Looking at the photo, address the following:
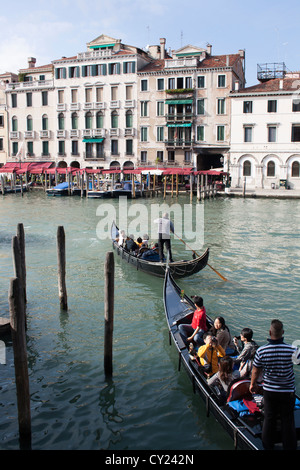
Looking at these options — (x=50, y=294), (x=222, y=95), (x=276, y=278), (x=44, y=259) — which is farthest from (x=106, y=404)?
(x=222, y=95)

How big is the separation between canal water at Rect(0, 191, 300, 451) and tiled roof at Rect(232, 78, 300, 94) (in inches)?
690

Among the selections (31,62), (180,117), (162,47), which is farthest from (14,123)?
(180,117)

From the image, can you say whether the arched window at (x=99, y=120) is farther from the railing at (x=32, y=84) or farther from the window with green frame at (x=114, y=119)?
the railing at (x=32, y=84)

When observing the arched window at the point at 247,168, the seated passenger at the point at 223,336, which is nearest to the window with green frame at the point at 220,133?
the arched window at the point at 247,168

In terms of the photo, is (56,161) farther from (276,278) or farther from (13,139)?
(276,278)

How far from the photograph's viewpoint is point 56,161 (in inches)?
1566

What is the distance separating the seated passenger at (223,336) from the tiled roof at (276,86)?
91.4 feet

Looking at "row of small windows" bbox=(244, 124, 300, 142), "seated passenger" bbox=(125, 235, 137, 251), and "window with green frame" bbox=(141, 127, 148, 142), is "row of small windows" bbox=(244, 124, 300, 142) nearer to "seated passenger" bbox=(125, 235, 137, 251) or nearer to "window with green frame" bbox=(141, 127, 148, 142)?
"window with green frame" bbox=(141, 127, 148, 142)

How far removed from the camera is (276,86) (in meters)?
31.2

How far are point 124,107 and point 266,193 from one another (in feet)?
45.0

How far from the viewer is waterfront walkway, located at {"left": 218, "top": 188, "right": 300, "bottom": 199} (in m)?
29.4

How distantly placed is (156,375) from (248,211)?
60.1ft

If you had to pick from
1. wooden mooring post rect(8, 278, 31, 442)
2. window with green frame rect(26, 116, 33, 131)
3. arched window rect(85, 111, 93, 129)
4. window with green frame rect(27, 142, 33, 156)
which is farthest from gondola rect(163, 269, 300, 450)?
window with green frame rect(26, 116, 33, 131)
